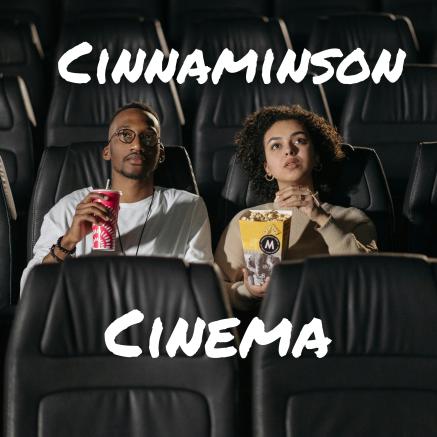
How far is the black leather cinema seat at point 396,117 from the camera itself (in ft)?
11.2

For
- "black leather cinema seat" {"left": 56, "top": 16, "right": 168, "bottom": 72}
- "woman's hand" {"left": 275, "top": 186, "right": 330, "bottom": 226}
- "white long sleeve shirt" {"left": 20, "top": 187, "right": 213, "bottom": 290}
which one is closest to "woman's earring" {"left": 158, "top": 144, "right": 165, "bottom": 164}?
"white long sleeve shirt" {"left": 20, "top": 187, "right": 213, "bottom": 290}

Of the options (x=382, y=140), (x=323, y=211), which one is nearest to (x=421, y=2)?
(x=382, y=140)

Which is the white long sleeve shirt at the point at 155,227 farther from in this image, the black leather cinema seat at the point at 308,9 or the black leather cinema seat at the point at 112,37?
the black leather cinema seat at the point at 308,9

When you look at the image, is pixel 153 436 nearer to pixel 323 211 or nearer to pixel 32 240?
pixel 323 211

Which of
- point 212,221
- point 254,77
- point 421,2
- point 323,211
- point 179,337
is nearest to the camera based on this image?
point 179,337

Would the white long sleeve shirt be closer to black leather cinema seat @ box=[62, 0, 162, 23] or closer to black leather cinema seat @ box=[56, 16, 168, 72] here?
black leather cinema seat @ box=[56, 16, 168, 72]

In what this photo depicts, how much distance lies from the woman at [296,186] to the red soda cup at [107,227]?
0.37 metres

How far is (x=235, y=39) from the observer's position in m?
4.16

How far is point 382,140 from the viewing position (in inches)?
135

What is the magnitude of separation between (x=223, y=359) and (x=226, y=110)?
5.79 feet

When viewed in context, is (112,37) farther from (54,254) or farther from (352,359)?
(352,359)

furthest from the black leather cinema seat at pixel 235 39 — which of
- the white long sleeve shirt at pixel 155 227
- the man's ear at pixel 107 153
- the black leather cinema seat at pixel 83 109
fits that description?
the white long sleeve shirt at pixel 155 227

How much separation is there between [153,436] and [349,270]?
1.56 ft

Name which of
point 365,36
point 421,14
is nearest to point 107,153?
point 365,36
